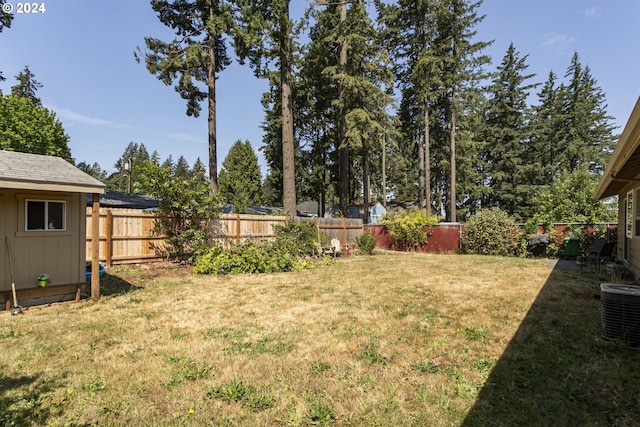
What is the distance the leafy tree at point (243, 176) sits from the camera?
126 feet

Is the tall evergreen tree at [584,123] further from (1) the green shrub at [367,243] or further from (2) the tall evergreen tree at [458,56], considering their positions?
(1) the green shrub at [367,243]

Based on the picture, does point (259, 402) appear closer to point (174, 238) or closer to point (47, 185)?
point (47, 185)

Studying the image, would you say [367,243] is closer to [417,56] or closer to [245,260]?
[245,260]

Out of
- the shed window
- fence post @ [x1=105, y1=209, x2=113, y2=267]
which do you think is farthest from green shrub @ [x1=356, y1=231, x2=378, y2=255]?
the shed window

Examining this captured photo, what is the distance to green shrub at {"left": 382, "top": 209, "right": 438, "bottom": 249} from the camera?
51.8 ft

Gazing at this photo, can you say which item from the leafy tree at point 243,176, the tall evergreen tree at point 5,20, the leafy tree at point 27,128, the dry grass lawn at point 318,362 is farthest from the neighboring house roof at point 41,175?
the leafy tree at point 243,176

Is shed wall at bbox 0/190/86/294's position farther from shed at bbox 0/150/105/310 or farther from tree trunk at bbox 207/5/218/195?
tree trunk at bbox 207/5/218/195

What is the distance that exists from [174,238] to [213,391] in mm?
8100

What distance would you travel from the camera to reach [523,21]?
415 inches

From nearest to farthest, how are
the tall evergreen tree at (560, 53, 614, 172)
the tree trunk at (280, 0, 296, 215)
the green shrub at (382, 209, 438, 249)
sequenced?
the tree trunk at (280, 0, 296, 215) → the green shrub at (382, 209, 438, 249) → the tall evergreen tree at (560, 53, 614, 172)

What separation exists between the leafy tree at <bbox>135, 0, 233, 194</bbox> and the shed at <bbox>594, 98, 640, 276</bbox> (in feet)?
45.7

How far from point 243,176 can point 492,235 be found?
30.3 metres

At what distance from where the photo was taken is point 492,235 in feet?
45.7

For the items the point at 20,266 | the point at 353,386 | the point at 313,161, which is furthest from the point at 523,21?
the point at 313,161
